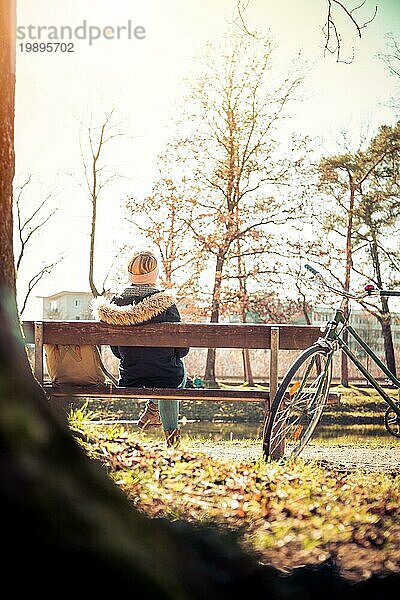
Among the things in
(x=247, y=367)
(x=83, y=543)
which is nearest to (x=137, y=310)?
(x=83, y=543)

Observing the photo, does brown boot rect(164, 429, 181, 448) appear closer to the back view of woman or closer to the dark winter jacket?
the back view of woman

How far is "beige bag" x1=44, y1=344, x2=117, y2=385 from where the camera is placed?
4.41 metres

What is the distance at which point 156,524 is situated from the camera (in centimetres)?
275

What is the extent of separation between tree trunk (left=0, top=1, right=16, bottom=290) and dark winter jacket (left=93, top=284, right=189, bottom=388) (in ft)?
4.18

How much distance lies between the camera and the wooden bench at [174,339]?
167 inches

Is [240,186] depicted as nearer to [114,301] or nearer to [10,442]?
[114,301]

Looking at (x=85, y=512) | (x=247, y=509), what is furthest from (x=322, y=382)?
(x=85, y=512)

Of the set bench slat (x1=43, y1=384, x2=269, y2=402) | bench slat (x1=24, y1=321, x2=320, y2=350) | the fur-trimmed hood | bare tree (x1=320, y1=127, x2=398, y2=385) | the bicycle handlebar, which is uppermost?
bare tree (x1=320, y1=127, x2=398, y2=385)

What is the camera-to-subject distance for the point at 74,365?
4.41 meters

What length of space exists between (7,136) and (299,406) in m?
1.68

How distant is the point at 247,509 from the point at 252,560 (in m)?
0.44

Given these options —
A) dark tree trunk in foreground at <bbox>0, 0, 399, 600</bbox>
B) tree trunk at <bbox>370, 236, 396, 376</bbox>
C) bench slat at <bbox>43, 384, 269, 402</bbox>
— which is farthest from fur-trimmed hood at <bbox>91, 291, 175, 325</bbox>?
tree trunk at <bbox>370, 236, 396, 376</bbox>

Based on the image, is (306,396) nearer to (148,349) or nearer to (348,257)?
(148,349)

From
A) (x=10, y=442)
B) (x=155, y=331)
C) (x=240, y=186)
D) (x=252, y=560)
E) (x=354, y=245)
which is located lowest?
(x=252, y=560)
